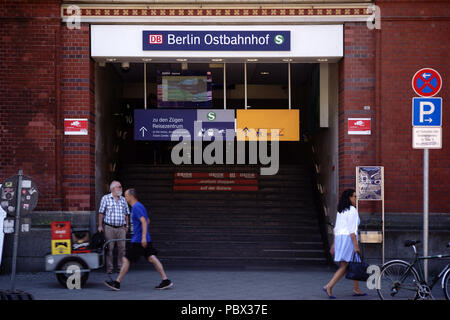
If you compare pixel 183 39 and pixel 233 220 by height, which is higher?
pixel 183 39

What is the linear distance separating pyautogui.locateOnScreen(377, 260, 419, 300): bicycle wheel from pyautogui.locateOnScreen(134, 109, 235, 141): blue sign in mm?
5355

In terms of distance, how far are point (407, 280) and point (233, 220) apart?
6.40 metres

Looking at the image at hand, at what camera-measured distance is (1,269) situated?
11.0m

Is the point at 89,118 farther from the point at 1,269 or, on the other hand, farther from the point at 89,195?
the point at 1,269

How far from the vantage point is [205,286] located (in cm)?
952

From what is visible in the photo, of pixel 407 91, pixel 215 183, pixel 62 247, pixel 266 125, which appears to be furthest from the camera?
pixel 215 183

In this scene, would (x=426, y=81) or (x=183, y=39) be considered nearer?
(x=426, y=81)

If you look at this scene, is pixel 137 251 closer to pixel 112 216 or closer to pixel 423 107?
pixel 112 216

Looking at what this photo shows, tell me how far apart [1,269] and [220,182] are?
265 inches

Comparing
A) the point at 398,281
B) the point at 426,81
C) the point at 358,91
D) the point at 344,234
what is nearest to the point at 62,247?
the point at 344,234

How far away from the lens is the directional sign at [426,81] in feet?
29.7

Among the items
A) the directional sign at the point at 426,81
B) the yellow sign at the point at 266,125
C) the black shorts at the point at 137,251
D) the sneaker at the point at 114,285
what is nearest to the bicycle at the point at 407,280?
the directional sign at the point at 426,81
